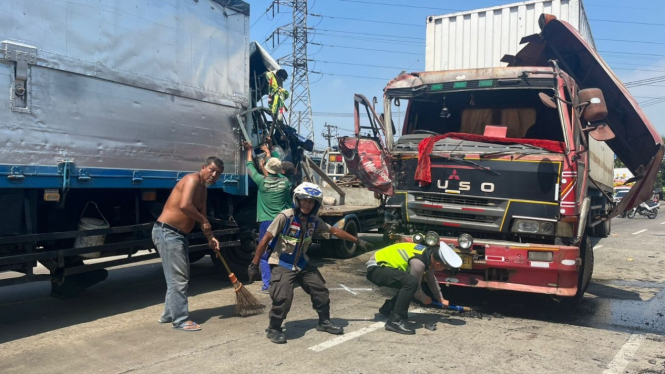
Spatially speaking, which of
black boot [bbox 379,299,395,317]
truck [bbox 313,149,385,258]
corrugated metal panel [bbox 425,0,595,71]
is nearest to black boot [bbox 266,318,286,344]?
black boot [bbox 379,299,395,317]

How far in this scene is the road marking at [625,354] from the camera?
4.04 meters

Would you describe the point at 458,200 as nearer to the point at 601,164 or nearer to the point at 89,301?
the point at 601,164

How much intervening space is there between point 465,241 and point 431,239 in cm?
36

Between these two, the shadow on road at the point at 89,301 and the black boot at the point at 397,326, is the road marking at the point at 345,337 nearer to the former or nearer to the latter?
the black boot at the point at 397,326

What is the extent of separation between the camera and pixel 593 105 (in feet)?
17.7

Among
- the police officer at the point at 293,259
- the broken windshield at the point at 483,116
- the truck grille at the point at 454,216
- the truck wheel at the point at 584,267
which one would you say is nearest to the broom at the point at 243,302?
the police officer at the point at 293,259

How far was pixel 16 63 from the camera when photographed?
4.49 m

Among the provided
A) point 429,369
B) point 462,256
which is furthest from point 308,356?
point 462,256

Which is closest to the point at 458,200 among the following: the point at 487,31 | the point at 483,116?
the point at 483,116

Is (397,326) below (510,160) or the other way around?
below

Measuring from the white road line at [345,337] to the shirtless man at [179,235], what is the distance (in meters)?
1.28

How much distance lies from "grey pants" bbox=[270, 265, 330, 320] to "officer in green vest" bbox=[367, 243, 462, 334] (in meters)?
0.62

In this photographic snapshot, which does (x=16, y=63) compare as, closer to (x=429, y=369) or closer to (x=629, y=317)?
(x=429, y=369)

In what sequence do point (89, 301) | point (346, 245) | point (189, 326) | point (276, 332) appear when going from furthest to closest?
1. point (346, 245)
2. point (89, 301)
3. point (189, 326)
4. point (276, 332)
